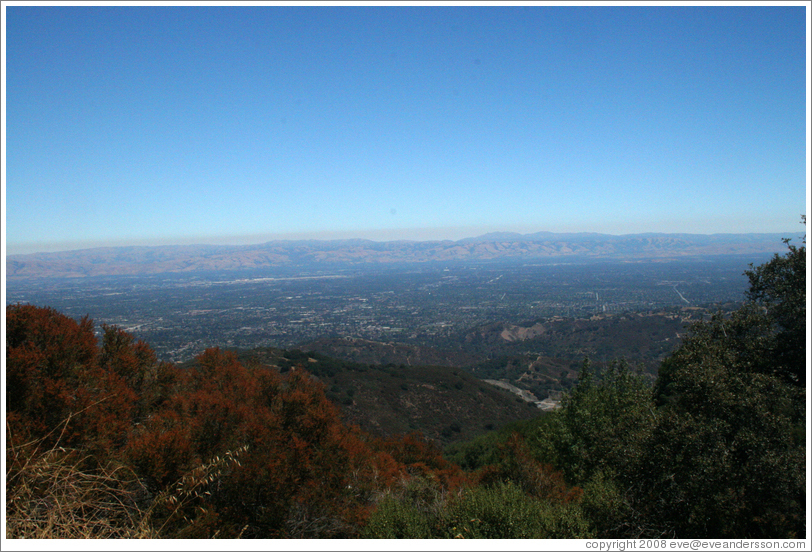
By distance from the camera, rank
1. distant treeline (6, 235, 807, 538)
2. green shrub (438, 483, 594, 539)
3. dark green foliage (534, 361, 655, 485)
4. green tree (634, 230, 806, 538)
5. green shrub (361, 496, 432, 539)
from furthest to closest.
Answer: dark green foliage (534, 361, 655, 485) < green shrub (361, 496, 432, 539) < green shrub (438, 483, 594, 539) < green tree (634, 230, 806, 538) < distant treeline (6, 235, 807, 538)

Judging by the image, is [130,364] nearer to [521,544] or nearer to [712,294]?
[521,544]

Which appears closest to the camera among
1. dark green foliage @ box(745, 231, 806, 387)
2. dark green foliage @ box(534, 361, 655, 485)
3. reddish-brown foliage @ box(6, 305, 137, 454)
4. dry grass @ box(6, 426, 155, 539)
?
dry grass @ box(6, 426, 155, 539)

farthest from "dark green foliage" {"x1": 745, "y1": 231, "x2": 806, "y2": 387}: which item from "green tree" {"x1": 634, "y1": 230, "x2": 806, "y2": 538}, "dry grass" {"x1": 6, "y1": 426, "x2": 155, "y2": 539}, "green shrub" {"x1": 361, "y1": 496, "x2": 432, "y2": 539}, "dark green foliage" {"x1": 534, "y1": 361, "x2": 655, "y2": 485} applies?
"dry grass" {"x1": 6, "y1": 426, "x2": 155, "y2": 539}

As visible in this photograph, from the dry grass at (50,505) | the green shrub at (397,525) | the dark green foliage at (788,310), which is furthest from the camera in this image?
the dark green foliage at (788,310)

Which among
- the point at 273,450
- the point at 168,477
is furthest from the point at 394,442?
the point at 168,477

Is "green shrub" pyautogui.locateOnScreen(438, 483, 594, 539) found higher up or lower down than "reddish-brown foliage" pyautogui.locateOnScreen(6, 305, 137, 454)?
lower down

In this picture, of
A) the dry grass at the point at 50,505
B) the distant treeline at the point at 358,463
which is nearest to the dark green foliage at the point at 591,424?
the distant treeline at the point at 358,463

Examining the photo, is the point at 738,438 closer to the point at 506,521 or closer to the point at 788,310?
the point at 788,310

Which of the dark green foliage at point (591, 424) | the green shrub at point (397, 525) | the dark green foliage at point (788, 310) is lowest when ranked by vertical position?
the dark green foliage at point (591, 424)

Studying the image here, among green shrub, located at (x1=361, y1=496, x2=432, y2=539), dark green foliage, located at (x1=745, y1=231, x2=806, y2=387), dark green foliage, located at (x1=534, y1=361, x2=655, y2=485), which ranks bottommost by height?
dark green foliage, located at (x1=534, y1=361, x2=655, y2=485)

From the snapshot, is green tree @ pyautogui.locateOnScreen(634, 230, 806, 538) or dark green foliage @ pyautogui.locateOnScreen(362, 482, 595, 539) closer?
green tree @ pyautogui.locateOnScreen(634, 230, 806, 538)

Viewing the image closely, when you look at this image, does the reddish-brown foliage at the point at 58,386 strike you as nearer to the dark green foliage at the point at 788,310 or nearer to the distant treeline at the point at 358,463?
the distant treeline at the point at 358,463

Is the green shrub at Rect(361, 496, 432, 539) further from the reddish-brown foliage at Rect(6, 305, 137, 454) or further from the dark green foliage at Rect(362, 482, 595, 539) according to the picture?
the reddish-brown foliage at Rect(6, 305, 137, 454)
